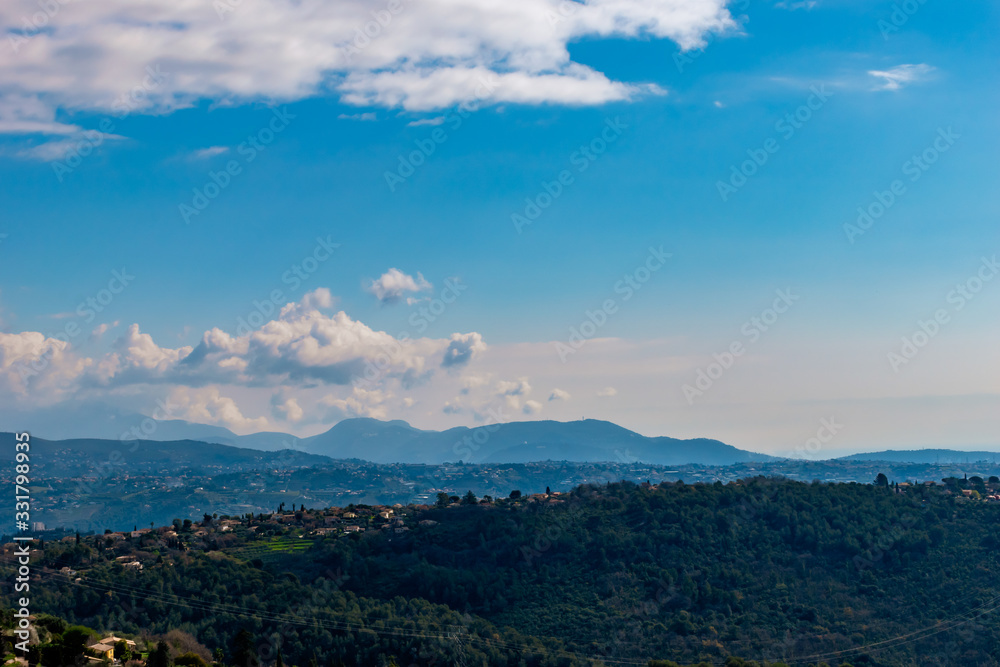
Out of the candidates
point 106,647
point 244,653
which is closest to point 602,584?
point 244,653

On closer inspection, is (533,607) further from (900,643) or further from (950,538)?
(950,538)

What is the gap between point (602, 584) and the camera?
6800 cm

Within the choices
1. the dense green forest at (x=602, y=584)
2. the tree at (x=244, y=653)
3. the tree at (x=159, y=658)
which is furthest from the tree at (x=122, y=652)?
the dense green forest at (x=602, y=584)

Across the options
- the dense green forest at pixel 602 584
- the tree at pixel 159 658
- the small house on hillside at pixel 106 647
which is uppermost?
the tree at pixel 159 658

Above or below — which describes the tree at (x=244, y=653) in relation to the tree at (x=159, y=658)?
below

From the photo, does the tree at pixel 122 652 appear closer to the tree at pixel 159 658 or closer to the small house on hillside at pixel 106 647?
the small house on hillside at pixel 106 647

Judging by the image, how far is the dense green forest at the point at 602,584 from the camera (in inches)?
2044

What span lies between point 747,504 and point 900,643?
26.8 m

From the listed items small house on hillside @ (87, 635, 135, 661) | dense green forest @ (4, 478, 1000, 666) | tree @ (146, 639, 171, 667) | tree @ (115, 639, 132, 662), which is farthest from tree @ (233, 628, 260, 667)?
tree @ (146, 639, 171, 667)

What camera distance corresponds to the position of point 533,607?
211 feet

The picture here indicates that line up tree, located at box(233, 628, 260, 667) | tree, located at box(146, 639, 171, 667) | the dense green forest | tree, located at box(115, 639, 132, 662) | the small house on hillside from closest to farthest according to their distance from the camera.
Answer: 1. tree, located at box(146, 639, 171, 667)
2. the small house on hillside
3. tree, located at box(115, 639, 132, 662)
4. tree, located at box(233, 628, 260, 667)
5. the dense green forest

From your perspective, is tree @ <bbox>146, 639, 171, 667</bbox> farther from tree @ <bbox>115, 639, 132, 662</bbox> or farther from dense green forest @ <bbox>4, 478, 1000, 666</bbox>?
dense green forest @ <bbox>4, 478, 1000, 666</bbox>

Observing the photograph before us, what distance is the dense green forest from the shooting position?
51.9 m

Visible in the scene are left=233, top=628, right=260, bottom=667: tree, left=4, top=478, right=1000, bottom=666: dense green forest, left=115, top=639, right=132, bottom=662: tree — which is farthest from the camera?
left=4, top=478, right=1000, bottom=666: dense green forest
